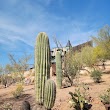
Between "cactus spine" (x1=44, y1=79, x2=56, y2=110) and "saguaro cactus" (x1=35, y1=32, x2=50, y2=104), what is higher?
"saguaro cactus" (x1=35, y1=32, x2=50, y2=104)

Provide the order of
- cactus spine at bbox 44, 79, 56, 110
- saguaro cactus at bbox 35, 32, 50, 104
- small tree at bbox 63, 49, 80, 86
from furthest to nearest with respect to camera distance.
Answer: small tree at bbox 63, 49, 80, 86 → saguaro cactus at bbox 35, 32, 50, 104 → cactus spine at bbox 44, 79, 56, 110

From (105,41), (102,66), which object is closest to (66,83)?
(105,41)

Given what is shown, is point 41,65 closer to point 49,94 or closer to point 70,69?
point 49,94

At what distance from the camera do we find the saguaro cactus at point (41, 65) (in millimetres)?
6492

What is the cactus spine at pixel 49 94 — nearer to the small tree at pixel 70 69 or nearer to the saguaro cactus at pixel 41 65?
the saguaro cactus at pixel 41 65

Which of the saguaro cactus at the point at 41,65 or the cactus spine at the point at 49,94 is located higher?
the saguaro cactus at the point at 41,65

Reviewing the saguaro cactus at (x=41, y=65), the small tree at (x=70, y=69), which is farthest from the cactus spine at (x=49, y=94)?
the small tree at (x=70, y=69)

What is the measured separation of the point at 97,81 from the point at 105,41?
900cm

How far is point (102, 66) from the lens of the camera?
26.8m

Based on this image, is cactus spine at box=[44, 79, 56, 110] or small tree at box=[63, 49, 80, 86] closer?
cactus spine at box=[44, 79, 56, 110]

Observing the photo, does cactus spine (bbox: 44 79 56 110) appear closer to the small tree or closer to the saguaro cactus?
the saguaro cactus

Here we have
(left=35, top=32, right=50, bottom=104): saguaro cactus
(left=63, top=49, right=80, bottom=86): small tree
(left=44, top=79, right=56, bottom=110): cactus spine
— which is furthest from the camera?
(left=63, top=49, right=80, bottom=86): small tree

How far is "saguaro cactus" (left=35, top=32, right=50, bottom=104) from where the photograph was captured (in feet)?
21.3

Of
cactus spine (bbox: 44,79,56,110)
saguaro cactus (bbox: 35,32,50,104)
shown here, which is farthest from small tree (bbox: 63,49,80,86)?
cactus spine (bbox: 44,79,56,110)
